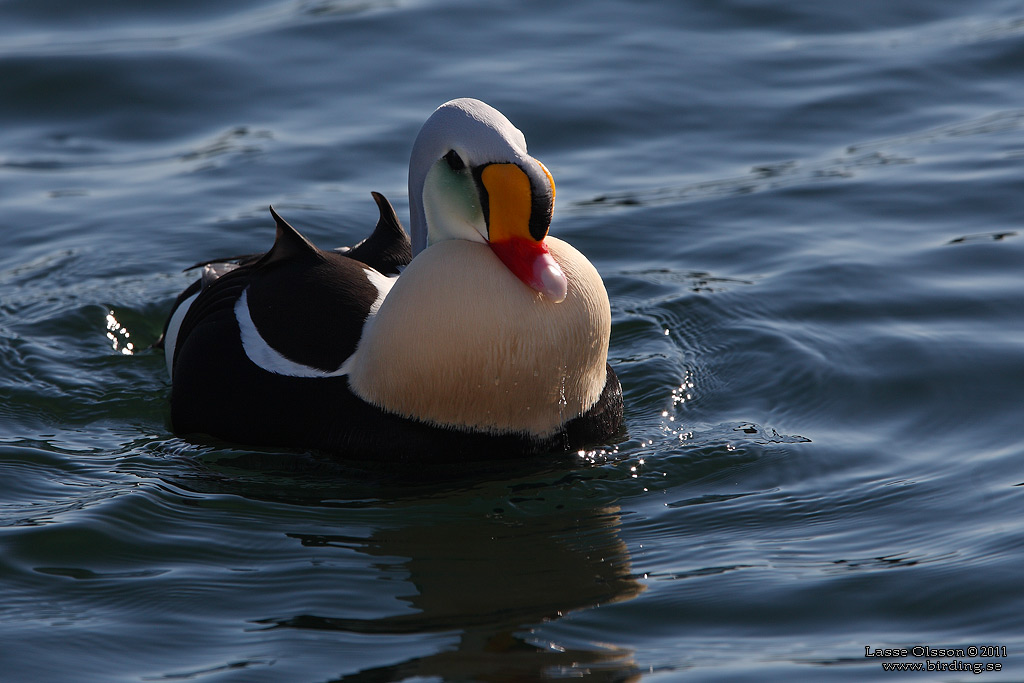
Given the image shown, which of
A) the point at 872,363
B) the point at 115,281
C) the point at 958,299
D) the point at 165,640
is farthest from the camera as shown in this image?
the point at 115,281

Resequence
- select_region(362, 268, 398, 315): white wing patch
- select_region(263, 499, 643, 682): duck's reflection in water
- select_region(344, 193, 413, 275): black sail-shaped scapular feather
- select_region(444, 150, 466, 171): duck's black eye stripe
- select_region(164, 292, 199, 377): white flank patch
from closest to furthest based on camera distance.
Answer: select_region(263, 499, 643, 682): duck's reflection in water
select_region(444, 150, 466, 171): duck's black eye stripe
select_region(362, 268, 398, 315): white wing patch
select_region(344, 193, 413, 275): black sail-shaped scapular feather
select_region(164, 292, 199, 377): white flank patch

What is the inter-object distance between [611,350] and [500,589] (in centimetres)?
197

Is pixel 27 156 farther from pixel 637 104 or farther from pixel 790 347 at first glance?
pixel 790 347

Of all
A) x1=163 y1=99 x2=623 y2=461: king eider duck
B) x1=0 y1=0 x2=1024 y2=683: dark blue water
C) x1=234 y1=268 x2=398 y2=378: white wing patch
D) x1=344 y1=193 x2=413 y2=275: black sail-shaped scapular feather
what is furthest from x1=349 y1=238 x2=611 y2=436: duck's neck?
x1=344 y1=193 x2=413 y2=275: black sail-shaped scapular feather

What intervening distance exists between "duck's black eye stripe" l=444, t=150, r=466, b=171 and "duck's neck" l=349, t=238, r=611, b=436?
0.22 meters

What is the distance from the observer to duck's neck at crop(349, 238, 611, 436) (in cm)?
390

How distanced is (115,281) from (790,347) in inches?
118

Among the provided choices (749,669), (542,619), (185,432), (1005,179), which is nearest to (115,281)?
(185,432)

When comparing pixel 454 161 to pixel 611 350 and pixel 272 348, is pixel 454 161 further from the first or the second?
pixel 611 350

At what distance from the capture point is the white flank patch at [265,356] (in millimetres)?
4086

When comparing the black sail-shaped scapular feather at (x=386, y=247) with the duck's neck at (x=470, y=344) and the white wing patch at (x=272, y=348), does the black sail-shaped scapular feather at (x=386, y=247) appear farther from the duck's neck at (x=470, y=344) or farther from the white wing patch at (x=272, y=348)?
the duck's neck at (x=470, y=344)

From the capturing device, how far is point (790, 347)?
5.15 meters

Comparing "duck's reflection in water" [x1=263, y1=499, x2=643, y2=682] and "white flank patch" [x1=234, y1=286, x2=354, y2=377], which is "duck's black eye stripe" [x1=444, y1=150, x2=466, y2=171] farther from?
"duck's reflection in water" [x1=263, y1=499, x2=643, y2=682]

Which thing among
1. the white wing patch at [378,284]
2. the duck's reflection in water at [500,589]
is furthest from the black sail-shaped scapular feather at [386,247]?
the duck's reflection in water at [500,589]
